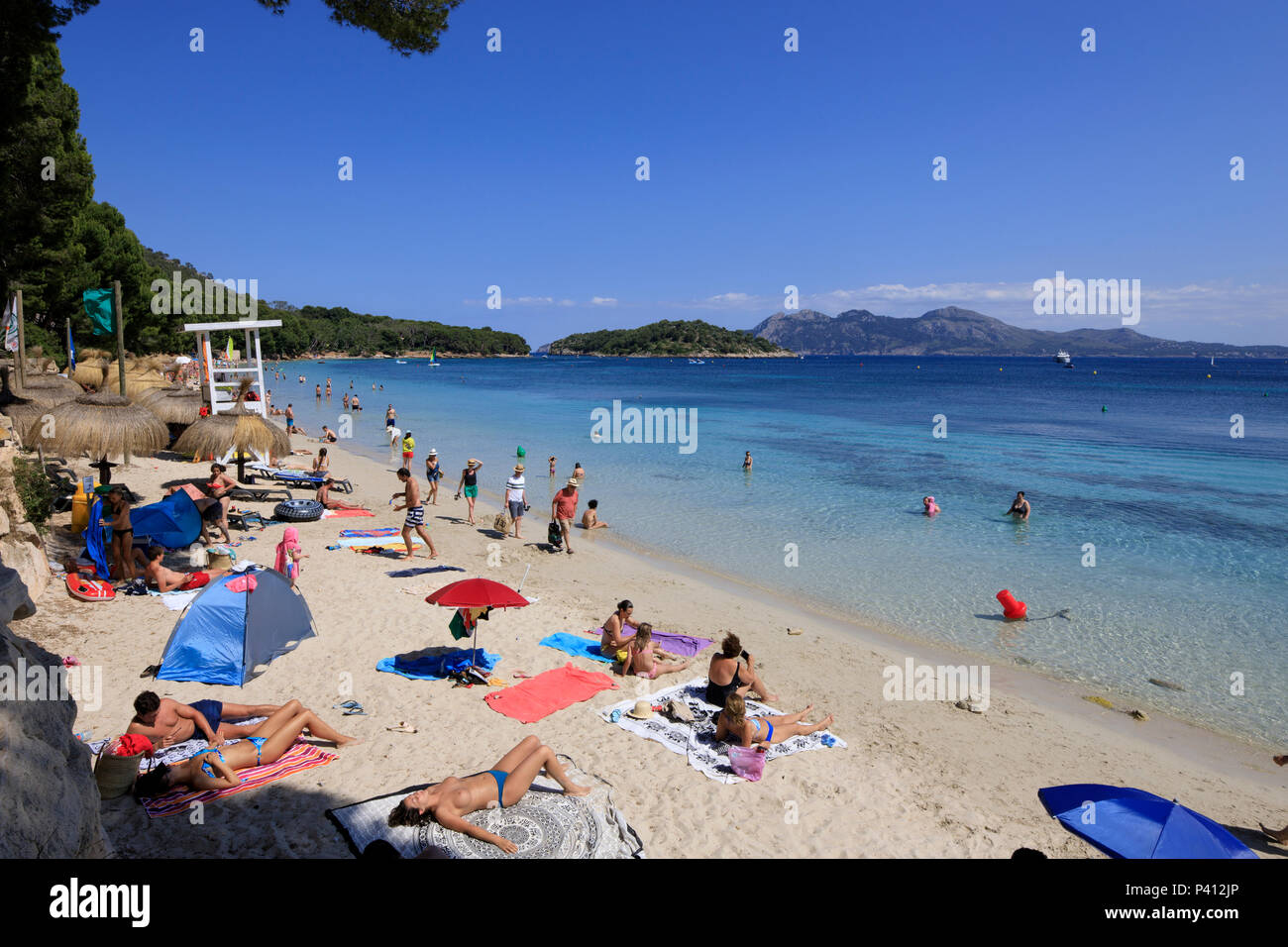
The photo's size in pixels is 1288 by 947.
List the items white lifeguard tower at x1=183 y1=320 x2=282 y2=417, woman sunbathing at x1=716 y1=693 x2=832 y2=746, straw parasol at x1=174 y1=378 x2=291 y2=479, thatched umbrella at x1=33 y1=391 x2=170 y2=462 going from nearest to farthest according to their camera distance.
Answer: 1. woman sunbathing at x1=716 y1=693 x2=832 y2=746
2. thatched umbrella at x1=33 y1=391 x2=170 y2=462
3. straw parasol at x1=174 y1=378 x2=291 y2=479
4. white lifeguard tower at x1=183 y1=320 x2=282 y2=417

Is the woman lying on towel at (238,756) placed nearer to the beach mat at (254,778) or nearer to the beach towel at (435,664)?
the beach mat at (254,778)

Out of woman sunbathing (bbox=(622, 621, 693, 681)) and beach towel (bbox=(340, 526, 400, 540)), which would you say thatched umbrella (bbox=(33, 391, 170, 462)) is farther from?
woman sunbathing (bbox=(622, 621, 693, 681))

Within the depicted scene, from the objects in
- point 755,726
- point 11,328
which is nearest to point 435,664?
point 755,726

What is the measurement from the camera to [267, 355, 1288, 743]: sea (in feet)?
34.4

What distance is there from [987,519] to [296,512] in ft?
53.9

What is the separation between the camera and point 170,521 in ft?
37.0

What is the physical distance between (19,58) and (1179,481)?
30.9m

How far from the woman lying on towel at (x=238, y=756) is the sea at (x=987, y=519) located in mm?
6085

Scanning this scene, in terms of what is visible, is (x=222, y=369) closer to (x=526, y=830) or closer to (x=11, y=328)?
(x=11, y=328)

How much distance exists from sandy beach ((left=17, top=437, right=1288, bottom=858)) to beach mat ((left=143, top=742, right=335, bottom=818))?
0.10 metres

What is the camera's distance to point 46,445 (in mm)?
12414

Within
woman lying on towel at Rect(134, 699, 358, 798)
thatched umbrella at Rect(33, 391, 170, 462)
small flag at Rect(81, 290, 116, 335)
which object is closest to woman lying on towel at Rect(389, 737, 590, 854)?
woman lying on towel at Rect(134, 699, 358, 798)

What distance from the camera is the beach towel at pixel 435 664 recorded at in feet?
25.9

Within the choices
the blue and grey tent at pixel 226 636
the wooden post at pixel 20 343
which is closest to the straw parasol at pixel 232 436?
the wooden post at pixel 20 343
